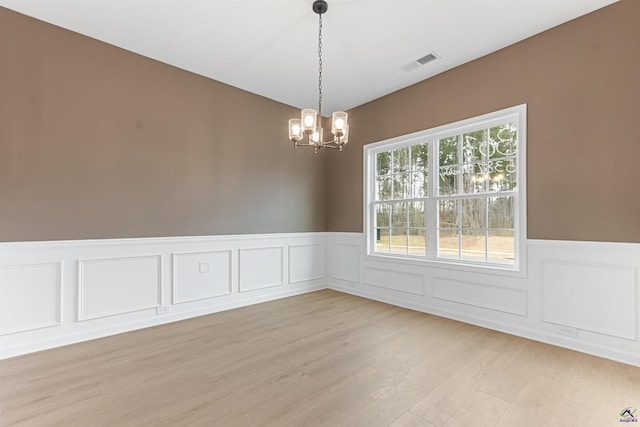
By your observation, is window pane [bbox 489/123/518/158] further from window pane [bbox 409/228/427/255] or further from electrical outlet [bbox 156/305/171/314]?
Result: electrical outlet [bbox 156/305/171/314]

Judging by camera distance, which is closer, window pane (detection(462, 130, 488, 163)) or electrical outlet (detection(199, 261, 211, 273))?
window pane (detection(462, 130, 488, 163))

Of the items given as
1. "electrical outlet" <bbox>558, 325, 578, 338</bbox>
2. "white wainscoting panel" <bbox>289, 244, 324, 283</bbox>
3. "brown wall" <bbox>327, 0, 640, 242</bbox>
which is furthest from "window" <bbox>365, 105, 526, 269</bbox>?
"white wainscoting panel" <bbox>289, 244, 324, 283</bbox>

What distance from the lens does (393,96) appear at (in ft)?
13.9

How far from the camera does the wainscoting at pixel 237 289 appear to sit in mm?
2555

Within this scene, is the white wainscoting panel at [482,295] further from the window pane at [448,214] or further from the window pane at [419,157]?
the window pane at [419,157]

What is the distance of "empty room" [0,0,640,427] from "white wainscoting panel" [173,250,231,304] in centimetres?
3

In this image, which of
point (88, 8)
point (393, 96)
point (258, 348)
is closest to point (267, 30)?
point (88, 8)

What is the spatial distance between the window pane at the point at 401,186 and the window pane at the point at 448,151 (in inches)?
21.4

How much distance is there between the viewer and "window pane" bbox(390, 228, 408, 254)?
13.7ft

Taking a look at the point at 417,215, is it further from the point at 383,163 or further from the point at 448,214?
the point at 383,163

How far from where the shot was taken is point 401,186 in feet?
14.0

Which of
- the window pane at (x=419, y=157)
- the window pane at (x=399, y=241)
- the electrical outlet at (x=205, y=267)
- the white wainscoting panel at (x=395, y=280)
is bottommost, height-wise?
the white wainscoting panel at (x=395, y=280)

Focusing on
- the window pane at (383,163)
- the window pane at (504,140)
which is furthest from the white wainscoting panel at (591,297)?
the window pane at (383,163)

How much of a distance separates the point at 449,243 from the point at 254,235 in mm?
2666
